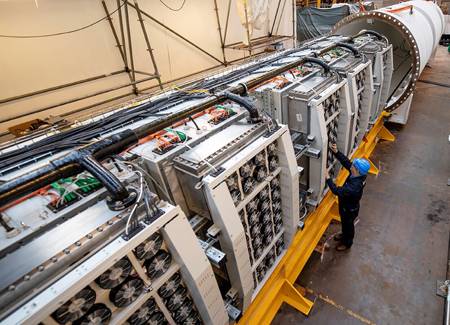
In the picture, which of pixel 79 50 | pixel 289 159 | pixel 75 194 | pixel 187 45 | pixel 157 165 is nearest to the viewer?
pixel 75 194

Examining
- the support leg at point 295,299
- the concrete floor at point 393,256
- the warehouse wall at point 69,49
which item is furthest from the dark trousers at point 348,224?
the warehouse wall at point 69,49

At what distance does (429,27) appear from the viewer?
5207mm

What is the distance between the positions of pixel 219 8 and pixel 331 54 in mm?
4482

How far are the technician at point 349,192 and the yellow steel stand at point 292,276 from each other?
0.89 ft

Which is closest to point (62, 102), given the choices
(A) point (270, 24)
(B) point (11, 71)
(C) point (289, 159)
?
(B) point (11, 71)

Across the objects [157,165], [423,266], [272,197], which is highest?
[157,165]

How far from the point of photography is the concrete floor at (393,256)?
2562 mm

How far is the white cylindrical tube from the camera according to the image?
4188mm

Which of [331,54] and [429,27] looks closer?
[331,54]

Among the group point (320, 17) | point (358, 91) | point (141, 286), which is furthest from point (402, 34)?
point (320, 17)

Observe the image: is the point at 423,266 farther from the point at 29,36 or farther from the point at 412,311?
the point at 29,36

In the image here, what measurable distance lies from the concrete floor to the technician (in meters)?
0.21

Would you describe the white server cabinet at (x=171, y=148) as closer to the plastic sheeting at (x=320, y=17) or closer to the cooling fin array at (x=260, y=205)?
the cooling fin array at (x=260, y=205)

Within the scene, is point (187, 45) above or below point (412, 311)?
above
